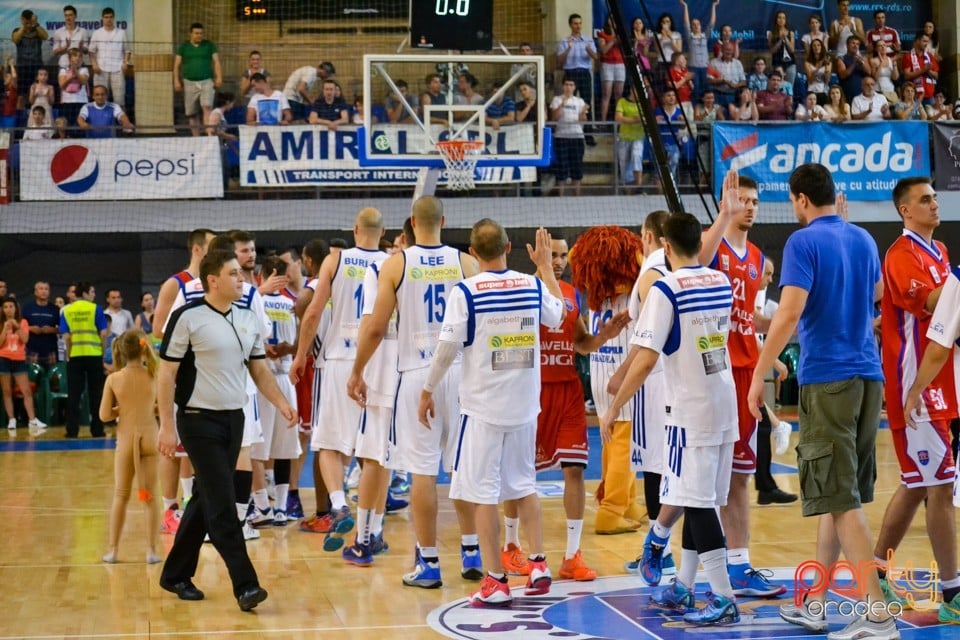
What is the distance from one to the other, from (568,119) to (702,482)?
14281 mm

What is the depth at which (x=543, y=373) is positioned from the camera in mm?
7609

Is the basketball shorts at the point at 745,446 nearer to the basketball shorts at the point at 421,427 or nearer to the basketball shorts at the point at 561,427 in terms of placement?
the basketball shorts at the point at 561,427

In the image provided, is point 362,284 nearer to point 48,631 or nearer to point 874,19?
point 48,631

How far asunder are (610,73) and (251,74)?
5.93 m

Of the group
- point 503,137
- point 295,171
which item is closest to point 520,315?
point 503,137

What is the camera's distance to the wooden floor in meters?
6.17

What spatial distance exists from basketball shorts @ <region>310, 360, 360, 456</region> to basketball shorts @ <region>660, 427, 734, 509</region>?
3.14m

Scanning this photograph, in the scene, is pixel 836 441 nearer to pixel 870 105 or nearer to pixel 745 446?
pixel 745 446

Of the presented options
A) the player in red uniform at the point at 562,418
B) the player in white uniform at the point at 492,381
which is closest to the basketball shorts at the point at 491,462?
the player in white uniform at the point at 492,381

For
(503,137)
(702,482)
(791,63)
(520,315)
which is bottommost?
(702,482)

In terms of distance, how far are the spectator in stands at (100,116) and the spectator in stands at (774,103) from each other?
10490mm

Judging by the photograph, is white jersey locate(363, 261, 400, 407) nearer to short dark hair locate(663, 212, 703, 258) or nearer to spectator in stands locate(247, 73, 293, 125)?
short dark hair locate(663, 212, 703, 258)

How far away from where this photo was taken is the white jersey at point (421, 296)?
7.17 meters

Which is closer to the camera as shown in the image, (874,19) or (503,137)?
(503,137)
